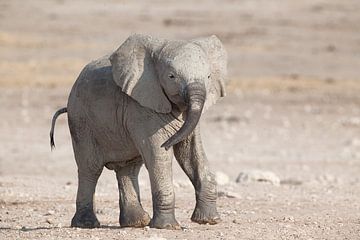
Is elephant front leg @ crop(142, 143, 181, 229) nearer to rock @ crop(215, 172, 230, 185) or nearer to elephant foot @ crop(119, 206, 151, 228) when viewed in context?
elephant foot @ crop(119, 206, 151, 228)

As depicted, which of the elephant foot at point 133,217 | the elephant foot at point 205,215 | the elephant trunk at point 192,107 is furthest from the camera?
the elephant foot at point 133,217

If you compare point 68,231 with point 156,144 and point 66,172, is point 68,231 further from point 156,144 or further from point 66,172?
point 66,172

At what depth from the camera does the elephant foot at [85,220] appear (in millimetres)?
10258

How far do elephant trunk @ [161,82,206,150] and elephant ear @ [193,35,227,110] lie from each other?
49cm

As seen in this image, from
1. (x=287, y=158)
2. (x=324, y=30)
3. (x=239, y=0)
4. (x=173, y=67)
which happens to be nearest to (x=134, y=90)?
(x=173, y=67)

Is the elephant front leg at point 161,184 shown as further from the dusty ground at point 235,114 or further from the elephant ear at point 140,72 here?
the elephant ear at point 140,72

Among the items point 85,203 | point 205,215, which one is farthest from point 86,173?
point 205,215

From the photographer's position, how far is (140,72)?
9.70 m

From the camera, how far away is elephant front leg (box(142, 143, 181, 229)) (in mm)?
9547

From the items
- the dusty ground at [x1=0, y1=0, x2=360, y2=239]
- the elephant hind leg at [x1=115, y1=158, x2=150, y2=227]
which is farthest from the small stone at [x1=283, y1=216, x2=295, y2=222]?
the elephant hind leg at [x1=115, y1=158, x2=150, y2=227]

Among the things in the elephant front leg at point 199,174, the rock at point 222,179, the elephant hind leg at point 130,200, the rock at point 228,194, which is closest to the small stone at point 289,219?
the elephant front leg at point 199,174

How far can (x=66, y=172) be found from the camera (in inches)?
640

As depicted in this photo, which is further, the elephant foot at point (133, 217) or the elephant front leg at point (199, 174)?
the elephant foot at point (133, 217)

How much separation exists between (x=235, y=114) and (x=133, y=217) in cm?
1277
